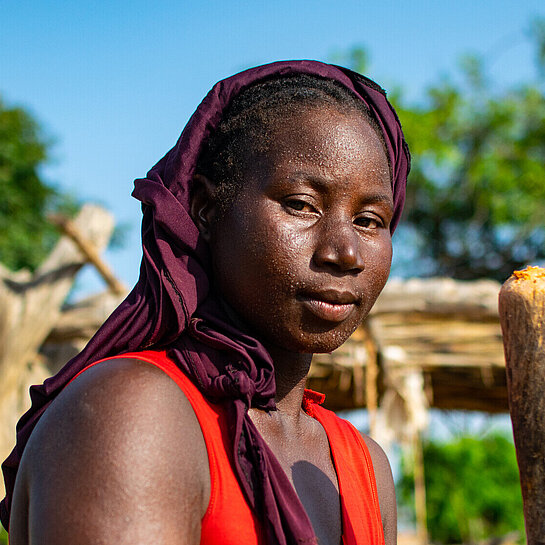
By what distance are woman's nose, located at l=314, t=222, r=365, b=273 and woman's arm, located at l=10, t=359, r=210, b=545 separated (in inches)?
16.6

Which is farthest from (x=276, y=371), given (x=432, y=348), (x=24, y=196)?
(x=24, y=196)

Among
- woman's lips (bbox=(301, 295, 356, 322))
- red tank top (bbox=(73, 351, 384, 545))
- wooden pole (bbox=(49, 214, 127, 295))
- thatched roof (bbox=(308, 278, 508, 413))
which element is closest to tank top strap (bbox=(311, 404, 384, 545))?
red tank top (bbox=(73, 351, 384, 545))

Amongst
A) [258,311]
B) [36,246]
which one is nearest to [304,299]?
[258,311]

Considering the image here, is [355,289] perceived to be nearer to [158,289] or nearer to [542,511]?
[158,289]

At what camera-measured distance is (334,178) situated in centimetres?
159

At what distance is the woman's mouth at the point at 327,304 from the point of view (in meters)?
1.57

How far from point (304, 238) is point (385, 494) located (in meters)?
0.90

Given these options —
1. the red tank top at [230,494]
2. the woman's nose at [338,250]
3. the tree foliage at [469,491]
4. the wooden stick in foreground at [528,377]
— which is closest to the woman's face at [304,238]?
the woman's nose at [338,250]

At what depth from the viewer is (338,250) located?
61.0 inches

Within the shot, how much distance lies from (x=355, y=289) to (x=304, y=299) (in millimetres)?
124

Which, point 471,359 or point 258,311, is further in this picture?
point 471,359

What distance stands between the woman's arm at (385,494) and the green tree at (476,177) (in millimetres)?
17666

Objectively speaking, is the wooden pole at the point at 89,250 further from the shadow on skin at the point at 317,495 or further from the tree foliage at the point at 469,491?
the tree foliage at the point at 469,491

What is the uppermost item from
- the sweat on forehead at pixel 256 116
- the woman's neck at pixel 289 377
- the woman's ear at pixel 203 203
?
the sweat on forehead at pixel 256 116
